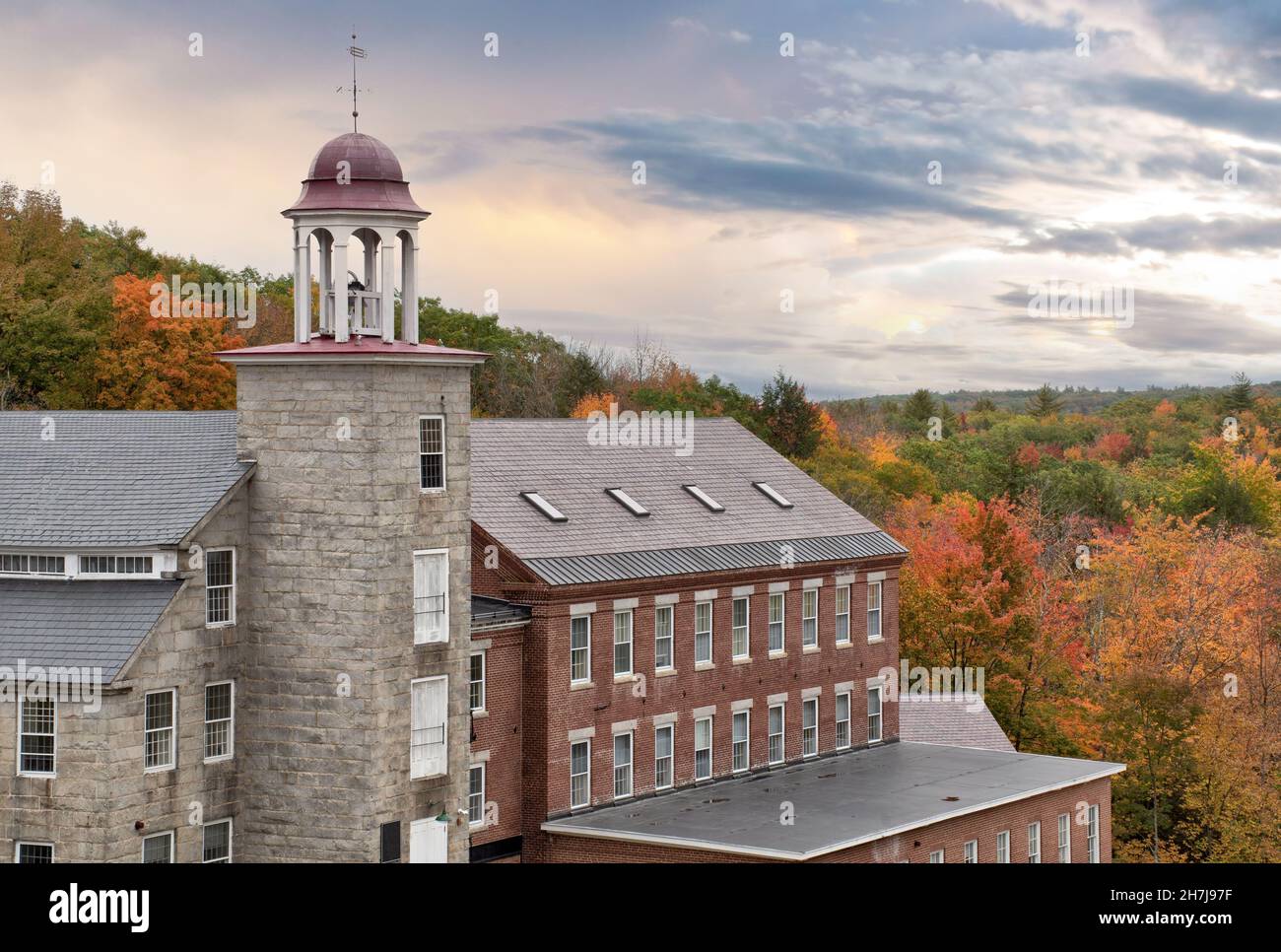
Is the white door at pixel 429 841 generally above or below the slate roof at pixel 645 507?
below

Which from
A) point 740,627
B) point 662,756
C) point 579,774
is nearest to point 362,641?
point 579,774

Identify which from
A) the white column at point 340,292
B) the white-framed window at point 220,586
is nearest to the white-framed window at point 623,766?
the white-framed window at point 220,586

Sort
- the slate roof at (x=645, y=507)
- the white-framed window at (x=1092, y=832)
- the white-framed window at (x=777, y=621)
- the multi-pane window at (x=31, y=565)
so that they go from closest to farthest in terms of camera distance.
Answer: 1. the multi-pane window at (x=31, y=565)
2. the slate roof at (x=645, y=507)
3. the white-framed window at (x=777, y=621)
4. the white-framed window at (x=1092, y=832)

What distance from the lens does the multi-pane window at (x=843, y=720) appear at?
5584cm

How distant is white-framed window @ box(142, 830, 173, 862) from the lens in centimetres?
3397

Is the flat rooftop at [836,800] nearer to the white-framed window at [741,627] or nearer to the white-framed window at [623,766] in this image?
the white-framed window at [623,766]

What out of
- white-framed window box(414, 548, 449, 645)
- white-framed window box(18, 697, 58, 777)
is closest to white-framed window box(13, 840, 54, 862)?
white-framed window box(18, 697, 58, 777)

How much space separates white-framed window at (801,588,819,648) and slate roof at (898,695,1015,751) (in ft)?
22.8

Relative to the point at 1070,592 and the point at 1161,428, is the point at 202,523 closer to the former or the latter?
the point at 1070,592

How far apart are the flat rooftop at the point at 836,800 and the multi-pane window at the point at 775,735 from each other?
602 mm

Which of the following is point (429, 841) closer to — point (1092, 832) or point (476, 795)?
point (476, 795)

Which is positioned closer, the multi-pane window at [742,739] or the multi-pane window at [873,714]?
the multi-pane window at [742,739]

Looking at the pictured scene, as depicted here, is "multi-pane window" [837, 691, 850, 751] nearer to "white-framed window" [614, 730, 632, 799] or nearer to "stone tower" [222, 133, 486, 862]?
"white-framed window" [614, 730, 632, 799]
